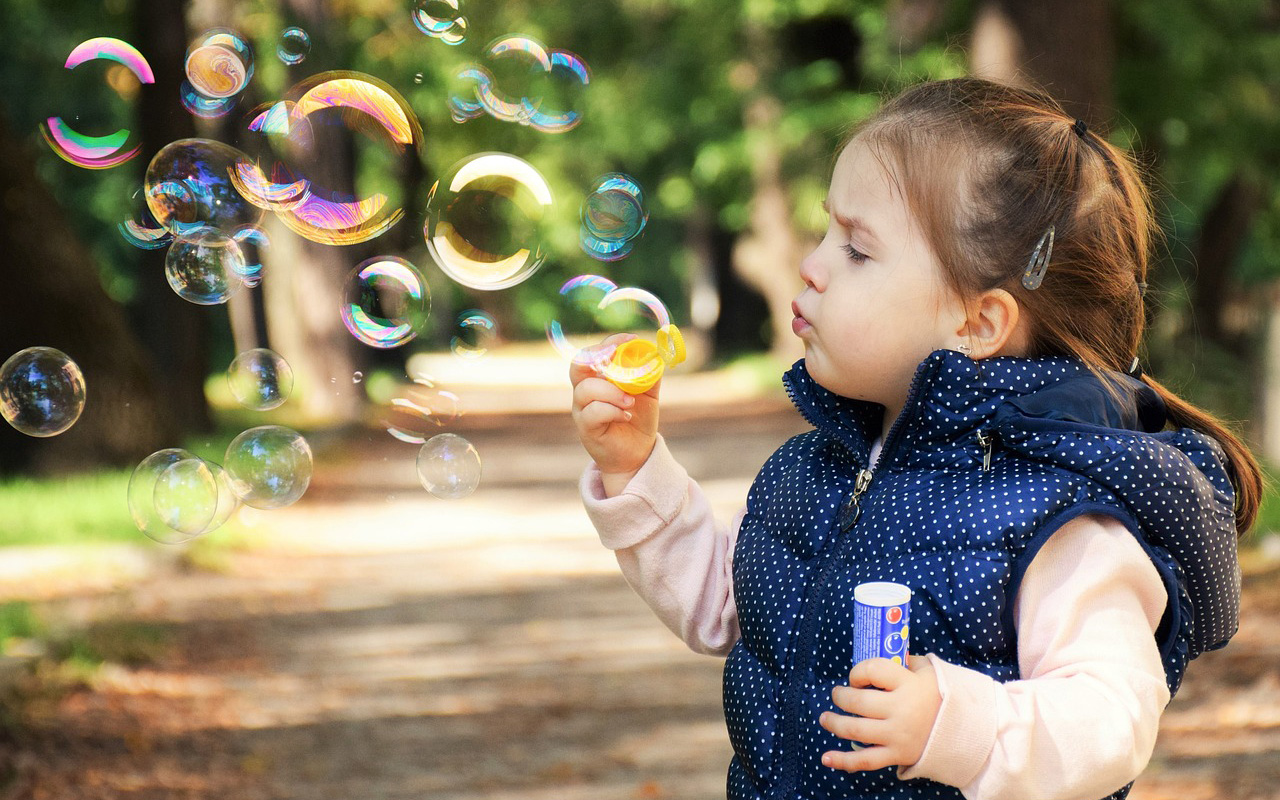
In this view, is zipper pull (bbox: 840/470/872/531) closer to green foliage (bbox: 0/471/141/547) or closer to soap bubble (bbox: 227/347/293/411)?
soap bubble (bbox: 227/347/293/411)

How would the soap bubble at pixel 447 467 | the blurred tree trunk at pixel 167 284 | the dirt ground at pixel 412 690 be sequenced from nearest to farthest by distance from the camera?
A: 1. the soap bubble at pixel 447 467
2. the dirt ground at pixel 412 690
3. the blurred tree trunk at pixel 167 284

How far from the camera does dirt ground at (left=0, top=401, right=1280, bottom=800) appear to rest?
4.36 m

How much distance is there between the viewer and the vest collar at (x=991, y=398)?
1.83 meters

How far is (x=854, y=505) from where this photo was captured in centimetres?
195

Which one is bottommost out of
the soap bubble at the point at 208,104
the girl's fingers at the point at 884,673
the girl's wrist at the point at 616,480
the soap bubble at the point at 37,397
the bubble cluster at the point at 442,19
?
the soap bubble at the point at 37,397

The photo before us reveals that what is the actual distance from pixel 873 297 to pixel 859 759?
61 cm

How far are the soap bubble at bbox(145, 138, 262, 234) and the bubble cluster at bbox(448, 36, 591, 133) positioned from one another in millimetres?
625

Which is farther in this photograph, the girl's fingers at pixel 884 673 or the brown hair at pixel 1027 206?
the brown hair at pixel 1027 206

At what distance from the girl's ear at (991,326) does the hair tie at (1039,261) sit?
0.04m

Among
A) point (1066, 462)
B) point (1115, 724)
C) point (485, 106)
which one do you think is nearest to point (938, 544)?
point (1066, 462)

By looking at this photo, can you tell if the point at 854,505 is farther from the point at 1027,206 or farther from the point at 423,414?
the point at 423,414

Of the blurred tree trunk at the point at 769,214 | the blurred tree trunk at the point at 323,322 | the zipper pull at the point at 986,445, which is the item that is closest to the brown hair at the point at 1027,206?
the zipper pull at the point at 986,445

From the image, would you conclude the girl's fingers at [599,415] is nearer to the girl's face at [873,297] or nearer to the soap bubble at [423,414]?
the girl's face at [873,297]

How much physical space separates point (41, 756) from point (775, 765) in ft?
10.7
